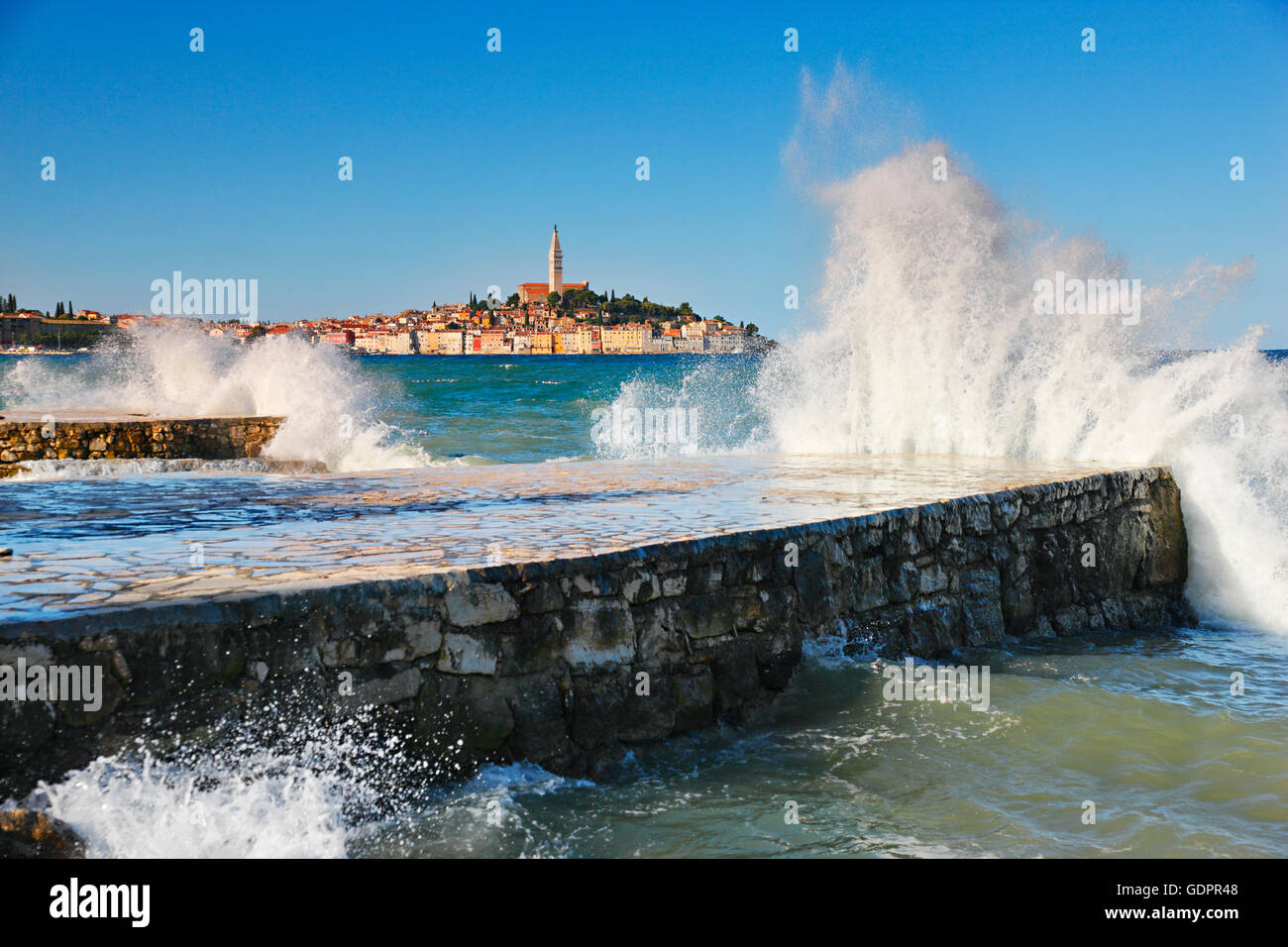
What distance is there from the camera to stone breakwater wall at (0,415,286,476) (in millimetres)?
11375

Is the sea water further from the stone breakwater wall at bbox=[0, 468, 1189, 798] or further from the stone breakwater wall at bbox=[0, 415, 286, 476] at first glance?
the stone breakwater wall at bbox=[0, 415, 286, 476]

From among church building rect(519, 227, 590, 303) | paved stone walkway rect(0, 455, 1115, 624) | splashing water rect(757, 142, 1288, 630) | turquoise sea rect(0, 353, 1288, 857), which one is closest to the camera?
turquoise sea rect(0, 353, 1288, 857)

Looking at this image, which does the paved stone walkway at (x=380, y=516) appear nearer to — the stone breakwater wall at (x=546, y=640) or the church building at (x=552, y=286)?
the stone breakwater wall at (x=546, y=640)

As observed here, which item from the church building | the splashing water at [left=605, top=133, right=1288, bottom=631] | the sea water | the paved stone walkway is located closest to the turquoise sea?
the sea water

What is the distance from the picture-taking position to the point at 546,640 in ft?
12.3

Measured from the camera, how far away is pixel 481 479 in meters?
7.27

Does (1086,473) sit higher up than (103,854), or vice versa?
(1086,473)

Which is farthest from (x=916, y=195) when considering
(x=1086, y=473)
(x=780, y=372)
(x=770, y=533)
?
(x=770, y=533)

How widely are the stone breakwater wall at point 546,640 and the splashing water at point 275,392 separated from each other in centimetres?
942

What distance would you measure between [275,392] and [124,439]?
402 centimetres

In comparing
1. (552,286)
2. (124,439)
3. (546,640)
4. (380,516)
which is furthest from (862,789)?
(552,286)

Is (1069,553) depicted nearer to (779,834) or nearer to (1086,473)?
(1086,473)

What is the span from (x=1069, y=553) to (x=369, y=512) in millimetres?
4919

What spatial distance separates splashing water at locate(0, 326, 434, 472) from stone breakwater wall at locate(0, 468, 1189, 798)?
942 cm
